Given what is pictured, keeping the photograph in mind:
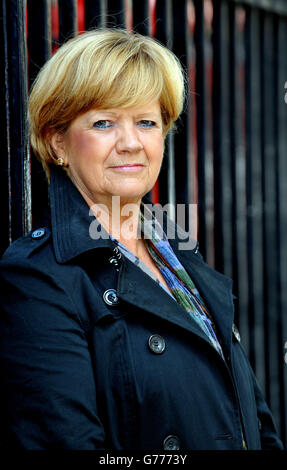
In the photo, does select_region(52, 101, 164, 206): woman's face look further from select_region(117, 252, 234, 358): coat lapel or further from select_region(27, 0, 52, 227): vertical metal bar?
select_region(27, 0, 52, 227): vertical metal bar

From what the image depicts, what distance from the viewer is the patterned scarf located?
190 cm

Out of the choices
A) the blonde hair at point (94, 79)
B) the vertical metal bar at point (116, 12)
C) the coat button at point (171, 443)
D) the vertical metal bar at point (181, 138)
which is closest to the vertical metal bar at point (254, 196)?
the vertical metal bar at point (181, 138)

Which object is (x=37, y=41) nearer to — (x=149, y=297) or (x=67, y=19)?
(x=67, y=19)

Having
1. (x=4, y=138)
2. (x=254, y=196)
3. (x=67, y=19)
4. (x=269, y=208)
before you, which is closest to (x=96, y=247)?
(x=4, y=138)

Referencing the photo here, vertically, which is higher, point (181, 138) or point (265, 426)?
point (181, 138)

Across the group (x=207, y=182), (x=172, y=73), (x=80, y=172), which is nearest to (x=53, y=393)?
(x=80, y=172)

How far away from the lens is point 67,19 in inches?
92.0

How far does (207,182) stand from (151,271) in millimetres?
1177

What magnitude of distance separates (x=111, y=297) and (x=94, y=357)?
0.18m

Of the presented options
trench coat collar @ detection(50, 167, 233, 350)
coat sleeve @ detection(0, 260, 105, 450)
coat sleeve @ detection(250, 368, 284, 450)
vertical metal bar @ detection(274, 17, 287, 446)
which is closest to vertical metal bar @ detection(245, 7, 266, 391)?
vertical metal bar @ detection(274, 17, 287, 446)

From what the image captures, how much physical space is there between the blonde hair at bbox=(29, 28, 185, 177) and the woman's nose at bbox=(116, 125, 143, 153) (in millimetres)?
82

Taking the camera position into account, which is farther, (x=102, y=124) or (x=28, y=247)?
(x=102, y=124)

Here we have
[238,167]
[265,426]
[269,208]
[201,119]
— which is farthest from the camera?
[269,208]

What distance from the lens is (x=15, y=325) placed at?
149 cm
